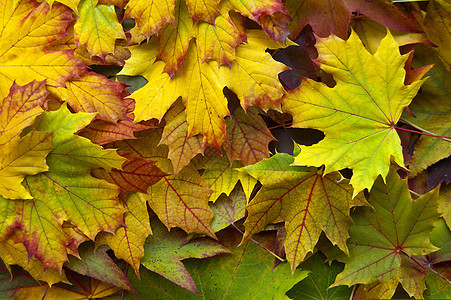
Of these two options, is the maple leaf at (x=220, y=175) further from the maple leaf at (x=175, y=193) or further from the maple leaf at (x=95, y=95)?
the maple leaf at (x=95, y=95)

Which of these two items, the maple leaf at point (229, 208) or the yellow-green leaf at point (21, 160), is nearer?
the yellow-green leaf at point (21, 160)

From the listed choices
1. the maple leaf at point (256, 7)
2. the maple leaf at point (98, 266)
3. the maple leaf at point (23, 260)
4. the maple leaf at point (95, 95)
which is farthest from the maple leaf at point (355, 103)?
the maple leaf at point (23, 260)

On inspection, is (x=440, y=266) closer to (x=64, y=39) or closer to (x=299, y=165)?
(x=299, y=165)

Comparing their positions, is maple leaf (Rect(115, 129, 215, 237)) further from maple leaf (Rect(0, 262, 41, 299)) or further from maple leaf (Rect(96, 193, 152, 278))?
maple leaf (Rect(0, 262, 41, 299))

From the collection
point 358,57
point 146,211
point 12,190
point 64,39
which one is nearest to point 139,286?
point 146,211

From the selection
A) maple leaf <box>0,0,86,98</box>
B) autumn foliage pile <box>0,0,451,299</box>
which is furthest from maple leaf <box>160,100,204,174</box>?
maple leaf <box>0,0,86,98</box>

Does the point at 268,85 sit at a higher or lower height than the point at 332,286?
higher
